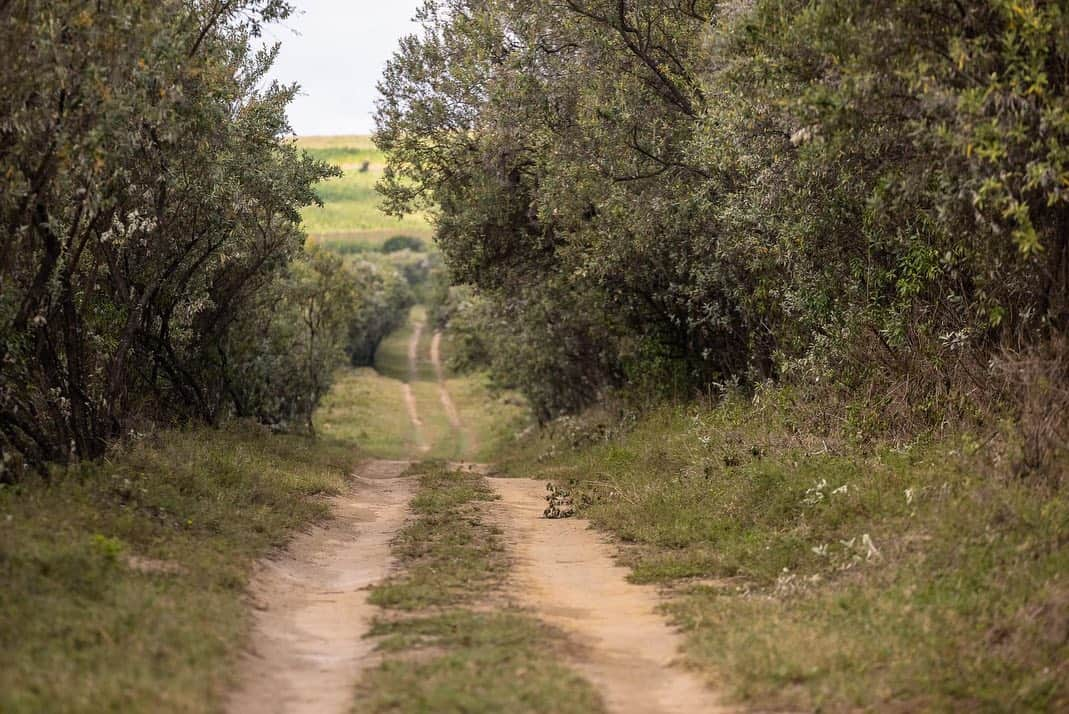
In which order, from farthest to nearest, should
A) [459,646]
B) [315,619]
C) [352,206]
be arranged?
[352,206]
[315,619]
[459,646]

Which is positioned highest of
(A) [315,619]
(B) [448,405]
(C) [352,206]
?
(C) [352,206]

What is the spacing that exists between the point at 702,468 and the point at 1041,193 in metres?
6.45

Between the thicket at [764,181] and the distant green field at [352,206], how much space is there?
84536 mm

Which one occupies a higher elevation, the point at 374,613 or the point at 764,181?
the point at 764,181

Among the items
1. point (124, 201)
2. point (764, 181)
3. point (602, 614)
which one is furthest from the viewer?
point (124, 201)

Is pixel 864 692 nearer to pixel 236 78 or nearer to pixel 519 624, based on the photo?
pixel 519 624

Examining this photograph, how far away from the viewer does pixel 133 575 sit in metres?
10.2

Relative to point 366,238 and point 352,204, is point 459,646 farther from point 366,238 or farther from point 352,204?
point 352,204

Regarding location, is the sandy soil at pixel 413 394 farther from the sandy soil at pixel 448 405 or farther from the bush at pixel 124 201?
the bush at pixel 124 201

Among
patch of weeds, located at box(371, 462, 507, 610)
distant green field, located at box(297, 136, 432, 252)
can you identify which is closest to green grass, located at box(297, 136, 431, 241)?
distant green field, located at box(297, 136, 432, 252)

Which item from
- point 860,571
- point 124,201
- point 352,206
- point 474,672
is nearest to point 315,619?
point 474,672

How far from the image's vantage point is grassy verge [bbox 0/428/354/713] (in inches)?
291

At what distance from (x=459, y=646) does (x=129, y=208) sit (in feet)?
33.9

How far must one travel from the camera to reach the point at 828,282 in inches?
648
